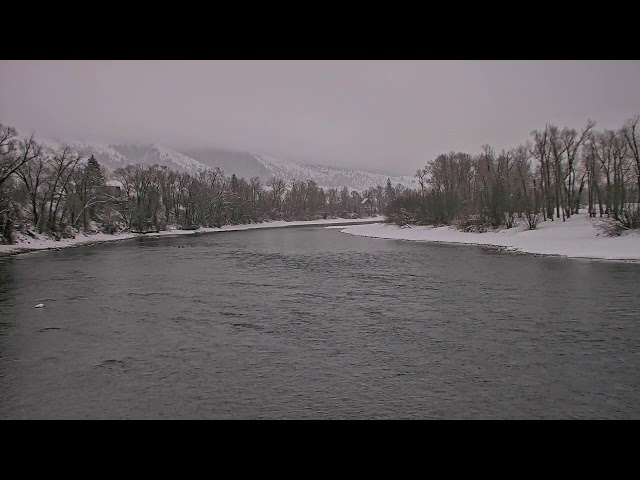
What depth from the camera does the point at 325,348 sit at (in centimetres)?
1059

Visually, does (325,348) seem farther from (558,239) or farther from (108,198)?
(108,198)

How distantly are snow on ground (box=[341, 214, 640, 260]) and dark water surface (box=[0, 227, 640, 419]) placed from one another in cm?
1084

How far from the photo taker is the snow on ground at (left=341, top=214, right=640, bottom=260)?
104 ft

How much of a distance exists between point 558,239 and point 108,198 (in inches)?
2727

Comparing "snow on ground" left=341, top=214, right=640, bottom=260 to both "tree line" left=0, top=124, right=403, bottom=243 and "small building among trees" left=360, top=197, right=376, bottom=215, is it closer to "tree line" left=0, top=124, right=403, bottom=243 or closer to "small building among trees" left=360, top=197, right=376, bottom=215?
"tree line" left=0, top=124, right=403, bottom=243

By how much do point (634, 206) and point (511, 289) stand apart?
96.9 ft

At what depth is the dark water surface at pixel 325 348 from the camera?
23.7ft

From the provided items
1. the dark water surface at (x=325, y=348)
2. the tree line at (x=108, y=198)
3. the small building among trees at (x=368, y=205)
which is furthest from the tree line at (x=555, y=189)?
the small building among trees at (x=368, y=205)

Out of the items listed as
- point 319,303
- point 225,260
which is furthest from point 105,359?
point 225,260

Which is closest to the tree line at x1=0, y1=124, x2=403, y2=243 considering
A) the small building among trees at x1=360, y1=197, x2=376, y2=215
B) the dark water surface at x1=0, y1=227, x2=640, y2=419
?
the dark water surface at x1=0, y1=227, x2=640, y2=419

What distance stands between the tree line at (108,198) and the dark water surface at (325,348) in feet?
114

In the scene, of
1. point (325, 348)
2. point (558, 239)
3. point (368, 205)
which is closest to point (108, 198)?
point (558, 239)
